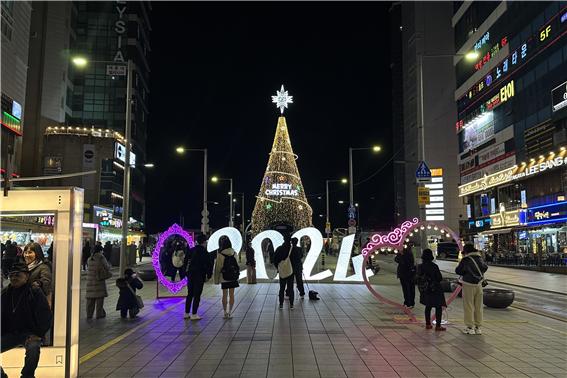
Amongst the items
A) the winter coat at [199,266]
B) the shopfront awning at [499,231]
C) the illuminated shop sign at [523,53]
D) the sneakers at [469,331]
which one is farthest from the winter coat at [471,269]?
the shopfront awning at [499,231]

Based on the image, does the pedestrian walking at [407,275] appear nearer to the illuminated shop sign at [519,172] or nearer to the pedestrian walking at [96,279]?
the pedestrian walking at [96,279]

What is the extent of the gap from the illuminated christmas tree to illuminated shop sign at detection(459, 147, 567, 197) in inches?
830

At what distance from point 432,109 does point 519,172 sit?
4605 centimetres

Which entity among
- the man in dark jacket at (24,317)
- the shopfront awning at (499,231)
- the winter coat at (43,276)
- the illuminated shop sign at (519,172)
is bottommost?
the man in dark jacket at (24,317)

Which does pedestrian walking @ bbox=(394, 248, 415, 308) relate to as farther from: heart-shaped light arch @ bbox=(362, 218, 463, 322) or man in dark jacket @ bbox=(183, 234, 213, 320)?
man in dark jacket @ bbox=(183, 234, 213, 320)

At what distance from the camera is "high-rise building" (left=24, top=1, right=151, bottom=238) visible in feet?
211

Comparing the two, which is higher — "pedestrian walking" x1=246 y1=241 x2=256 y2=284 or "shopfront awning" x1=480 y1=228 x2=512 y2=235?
"shopfront awning" x1=480 y1=228 x2=512 y2=235

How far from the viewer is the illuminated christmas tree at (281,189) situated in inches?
1391

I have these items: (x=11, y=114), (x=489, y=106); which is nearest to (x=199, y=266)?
(x=11, y=114)

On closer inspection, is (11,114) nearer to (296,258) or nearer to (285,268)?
(296,258)

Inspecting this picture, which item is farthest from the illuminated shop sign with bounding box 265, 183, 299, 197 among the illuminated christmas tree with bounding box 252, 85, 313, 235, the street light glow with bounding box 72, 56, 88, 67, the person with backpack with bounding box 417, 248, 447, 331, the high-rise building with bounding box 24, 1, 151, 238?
the high-rise building with bounding box 24, 1, 151, 238

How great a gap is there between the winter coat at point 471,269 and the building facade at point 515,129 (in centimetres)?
2712

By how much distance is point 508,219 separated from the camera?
173 feet

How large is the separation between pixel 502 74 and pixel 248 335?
2153 inches
